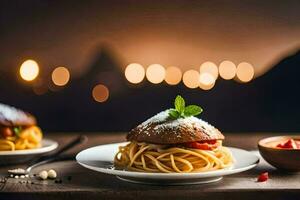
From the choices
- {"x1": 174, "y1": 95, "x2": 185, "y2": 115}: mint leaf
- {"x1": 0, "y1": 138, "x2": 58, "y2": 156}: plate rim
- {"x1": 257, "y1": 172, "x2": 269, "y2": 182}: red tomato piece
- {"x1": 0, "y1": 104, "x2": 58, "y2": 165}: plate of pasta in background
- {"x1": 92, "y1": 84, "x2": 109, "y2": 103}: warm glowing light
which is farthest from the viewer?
{"x1": 92, "y1": 84, "x2": 109, "y2": 103}: warm glowing light

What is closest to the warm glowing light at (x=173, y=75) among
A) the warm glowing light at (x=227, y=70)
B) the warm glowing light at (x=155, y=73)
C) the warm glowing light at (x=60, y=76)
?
the warm glowing light at (x=155, y=73)

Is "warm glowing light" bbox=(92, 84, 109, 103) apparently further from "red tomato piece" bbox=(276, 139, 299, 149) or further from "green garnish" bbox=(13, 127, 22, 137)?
"red tomato piece" bbox=(276, 139, 299, 149)

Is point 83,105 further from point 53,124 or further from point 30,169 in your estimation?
point 30,169

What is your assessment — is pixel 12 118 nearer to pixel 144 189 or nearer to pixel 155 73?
pixel 144 189

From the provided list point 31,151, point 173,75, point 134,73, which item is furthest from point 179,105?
point 134,73

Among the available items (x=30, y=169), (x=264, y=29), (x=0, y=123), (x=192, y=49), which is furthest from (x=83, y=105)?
(x=30, y=169)

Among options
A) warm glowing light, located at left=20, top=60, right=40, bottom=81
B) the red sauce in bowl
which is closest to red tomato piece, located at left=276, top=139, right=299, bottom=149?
the red sauce in bowl

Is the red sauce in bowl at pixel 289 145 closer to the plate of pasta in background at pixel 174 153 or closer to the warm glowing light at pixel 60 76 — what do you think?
the plate of pasta in background at pixel 174 153
